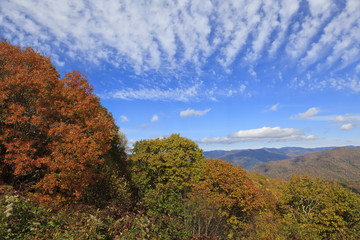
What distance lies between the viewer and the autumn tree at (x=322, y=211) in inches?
779

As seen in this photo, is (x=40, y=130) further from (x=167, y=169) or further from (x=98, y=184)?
(x=167, y=169)

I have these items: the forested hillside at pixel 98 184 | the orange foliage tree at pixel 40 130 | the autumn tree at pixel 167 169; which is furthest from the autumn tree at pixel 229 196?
the orange foliage tree at pixel 40 130

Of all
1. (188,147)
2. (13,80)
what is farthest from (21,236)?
(188,147)

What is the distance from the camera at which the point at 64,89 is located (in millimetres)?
17578

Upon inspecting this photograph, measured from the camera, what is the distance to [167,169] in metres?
29.2

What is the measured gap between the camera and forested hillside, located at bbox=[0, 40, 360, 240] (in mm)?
9969

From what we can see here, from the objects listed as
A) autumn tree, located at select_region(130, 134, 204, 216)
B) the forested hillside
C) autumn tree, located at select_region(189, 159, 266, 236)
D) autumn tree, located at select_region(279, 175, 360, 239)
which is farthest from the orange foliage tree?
autumn tree, located at select_region(279, 175, 360, 239)

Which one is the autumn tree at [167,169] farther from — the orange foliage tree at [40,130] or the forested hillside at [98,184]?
the orange foliage tree at [40,130]

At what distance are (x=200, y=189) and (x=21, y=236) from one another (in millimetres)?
19632

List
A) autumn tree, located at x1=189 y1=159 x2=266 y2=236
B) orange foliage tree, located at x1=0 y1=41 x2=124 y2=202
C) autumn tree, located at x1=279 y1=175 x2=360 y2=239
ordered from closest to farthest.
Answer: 1. orange foliage tree, located at x1=0 y1=41 x2=124 y2=202
2. autumn tree, located at x1=279 y1=175 x2=360 y2=239
3. autumn tree, located at x1=189 y1=159 x2=266 y2=236

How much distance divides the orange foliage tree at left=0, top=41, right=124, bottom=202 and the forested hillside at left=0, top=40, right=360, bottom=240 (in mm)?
82

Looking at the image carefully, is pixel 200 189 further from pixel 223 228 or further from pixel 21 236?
pixel 21 236

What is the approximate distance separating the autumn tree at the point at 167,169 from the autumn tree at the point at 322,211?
14.2 m

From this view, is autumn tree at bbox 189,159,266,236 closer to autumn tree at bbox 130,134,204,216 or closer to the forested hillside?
the forested hillside
